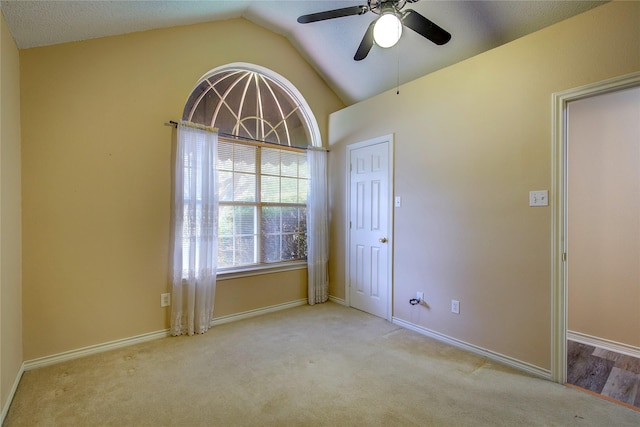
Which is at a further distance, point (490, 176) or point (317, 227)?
point (317, 227)

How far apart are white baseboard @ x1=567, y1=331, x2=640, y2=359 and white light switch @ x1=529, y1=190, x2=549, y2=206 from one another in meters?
1.66

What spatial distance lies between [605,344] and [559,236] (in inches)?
59.9

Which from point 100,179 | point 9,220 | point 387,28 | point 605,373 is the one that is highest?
point 387,28

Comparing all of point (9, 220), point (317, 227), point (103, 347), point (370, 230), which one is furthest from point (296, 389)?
point (9, 220)

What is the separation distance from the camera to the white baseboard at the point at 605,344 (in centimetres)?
257

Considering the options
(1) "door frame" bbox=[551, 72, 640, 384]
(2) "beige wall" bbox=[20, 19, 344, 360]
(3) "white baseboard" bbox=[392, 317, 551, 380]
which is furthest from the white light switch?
(2) "beige wall" bbox=[20, 19, 344, 360]

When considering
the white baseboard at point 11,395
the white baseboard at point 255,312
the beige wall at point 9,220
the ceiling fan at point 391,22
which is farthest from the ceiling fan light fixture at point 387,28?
the white baseboard at point 11,395

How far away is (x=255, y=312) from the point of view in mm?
3430

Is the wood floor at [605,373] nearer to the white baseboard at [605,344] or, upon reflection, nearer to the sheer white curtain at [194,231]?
the white baseboard at [605,344]

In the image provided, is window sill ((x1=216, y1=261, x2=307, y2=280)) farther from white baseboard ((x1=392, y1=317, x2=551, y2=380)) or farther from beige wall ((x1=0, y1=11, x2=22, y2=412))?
beige wall ((x1=0, y1=11, x2=22, y2=412))

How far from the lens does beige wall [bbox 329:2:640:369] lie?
2059 millimetres

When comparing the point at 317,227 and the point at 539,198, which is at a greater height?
the point at 539,198

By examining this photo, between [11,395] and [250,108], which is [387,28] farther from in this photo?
[11,395]

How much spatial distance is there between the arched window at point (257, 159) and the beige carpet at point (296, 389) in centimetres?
114
